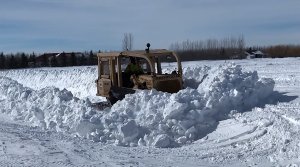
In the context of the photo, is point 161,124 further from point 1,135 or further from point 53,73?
point 53,73

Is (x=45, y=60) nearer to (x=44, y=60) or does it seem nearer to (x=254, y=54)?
(x=44, y=60)

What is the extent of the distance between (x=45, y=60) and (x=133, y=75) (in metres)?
55.1

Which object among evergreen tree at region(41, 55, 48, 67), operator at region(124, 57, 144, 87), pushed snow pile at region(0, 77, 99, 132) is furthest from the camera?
evergreen tree at region(41, 55, 48, 67)

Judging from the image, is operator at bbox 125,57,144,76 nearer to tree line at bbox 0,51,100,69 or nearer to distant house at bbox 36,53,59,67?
tree line at bbox 0,51,100,69

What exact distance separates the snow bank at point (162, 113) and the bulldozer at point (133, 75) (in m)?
1.36

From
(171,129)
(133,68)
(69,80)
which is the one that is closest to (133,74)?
(133,68)

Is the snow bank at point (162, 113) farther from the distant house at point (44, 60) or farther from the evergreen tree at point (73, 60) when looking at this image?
the distant house at point (44, 60)

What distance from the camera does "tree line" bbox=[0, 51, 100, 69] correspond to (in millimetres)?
64688

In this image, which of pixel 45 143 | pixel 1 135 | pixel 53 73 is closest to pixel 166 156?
pixel 45 143

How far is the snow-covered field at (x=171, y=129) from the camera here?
8766 mm

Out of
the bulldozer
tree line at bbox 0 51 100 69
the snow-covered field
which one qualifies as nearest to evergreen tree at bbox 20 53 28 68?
tree line at bbox 0 51 100 69

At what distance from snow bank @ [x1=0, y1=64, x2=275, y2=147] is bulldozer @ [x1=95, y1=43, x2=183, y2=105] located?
1.36 metres

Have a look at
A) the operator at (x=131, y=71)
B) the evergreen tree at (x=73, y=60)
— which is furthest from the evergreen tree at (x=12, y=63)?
the operator at (x=131, y=71)

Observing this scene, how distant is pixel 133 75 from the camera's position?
1521 cm
